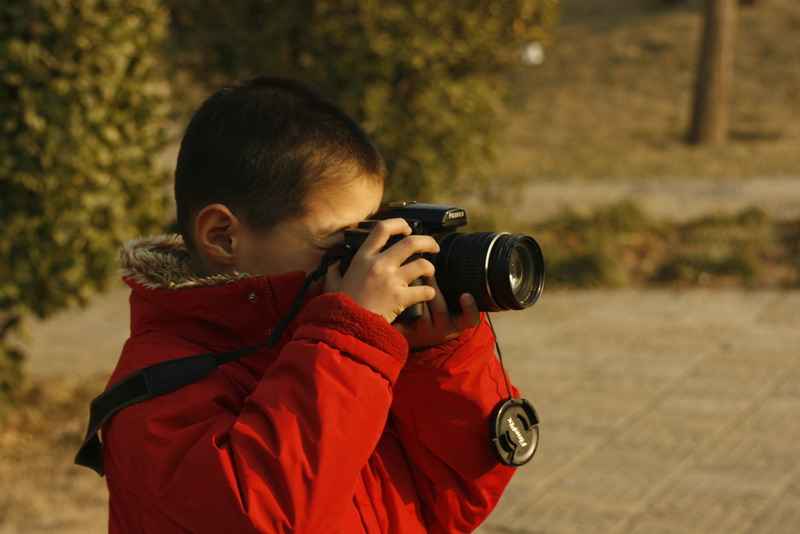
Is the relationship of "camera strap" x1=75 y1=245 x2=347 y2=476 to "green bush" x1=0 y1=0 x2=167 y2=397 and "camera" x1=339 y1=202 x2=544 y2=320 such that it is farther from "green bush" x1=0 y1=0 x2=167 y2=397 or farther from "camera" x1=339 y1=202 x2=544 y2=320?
"green bush" x1=0 y1=0 x2=167 y2=397

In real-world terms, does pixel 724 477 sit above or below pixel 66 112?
below

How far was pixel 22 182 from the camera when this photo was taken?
457 cm

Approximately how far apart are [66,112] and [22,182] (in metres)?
0.36

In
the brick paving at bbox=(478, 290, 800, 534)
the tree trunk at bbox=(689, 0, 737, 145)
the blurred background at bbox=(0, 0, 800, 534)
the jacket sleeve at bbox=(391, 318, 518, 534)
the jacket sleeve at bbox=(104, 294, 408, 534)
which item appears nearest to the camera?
the jacket sleeve at bbox=(104, 294, 408, 534)

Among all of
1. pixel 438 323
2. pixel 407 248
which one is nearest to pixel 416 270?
pixel 407 248

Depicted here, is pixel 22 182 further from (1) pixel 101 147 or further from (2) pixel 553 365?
(2) pixel 553 365

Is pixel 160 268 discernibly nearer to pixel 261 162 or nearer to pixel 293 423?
pixel 261 162

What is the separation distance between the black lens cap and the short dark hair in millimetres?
516

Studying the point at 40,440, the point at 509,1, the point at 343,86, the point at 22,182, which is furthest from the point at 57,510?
the point at 509,1

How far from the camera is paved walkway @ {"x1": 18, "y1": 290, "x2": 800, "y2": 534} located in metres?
4.12

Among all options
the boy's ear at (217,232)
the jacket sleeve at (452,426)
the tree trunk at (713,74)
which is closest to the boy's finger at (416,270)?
the jacket sleeve at (452,426)

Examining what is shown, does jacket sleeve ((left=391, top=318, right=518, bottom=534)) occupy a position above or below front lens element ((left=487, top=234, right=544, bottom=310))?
below

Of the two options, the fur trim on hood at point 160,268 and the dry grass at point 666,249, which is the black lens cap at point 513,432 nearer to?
the fur trim on hood at point 160,268

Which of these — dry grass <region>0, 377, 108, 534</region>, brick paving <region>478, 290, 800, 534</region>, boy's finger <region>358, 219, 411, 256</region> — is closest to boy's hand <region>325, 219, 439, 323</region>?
boy's finger <region>358, 219, 411, 256</region>
